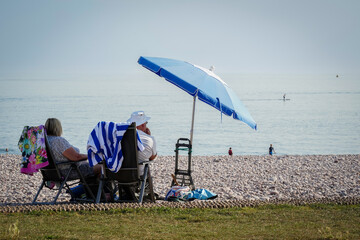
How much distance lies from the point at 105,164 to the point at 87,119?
50.4 meters

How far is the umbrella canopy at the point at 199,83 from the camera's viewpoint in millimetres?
6852

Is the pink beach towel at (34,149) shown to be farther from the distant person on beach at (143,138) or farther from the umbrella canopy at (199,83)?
the umbrella canopy at (199,83)

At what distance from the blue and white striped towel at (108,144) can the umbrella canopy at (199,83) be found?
1077 millimetres

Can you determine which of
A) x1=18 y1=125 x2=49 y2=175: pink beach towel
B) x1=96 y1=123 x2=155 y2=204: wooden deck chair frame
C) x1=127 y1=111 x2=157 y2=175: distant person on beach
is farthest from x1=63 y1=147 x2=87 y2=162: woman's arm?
x1=127 y1=111 x2=157 y2=175: distant person on beach

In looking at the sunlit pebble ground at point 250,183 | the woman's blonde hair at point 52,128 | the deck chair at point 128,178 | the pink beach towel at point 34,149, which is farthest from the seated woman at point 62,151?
the sunlit pebble ground at point 250,183

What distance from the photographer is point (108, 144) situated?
6.29 meters

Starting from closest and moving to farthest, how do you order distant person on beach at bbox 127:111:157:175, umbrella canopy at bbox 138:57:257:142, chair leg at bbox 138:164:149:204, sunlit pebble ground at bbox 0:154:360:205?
chair leg at bbox 138:164:149:204 < distant person on beach at bbox 127:111:157:175 < umbrella canopy at bbox 138:57:257:142 < sunlit pebble ground at bbox 0:154:360:205

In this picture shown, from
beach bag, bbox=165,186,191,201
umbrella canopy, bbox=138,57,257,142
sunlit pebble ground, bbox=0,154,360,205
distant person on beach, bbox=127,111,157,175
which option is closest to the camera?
distant person on beach, bbox=127,111,157,175

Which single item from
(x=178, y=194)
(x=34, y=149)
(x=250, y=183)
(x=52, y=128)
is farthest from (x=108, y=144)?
(x=250, y=183)

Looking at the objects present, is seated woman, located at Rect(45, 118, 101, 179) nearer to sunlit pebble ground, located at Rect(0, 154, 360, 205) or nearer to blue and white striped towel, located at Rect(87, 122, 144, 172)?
blue and white striped towel, located at Rect(87, 122, 144, 172)

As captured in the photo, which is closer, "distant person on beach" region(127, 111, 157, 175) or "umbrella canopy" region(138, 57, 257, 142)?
"distant person on beach" region(127, 111, 157, 175)

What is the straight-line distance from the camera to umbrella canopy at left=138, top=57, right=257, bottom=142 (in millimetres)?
6852

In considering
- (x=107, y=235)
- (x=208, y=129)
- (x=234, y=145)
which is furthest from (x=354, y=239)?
(x=208, y=129)

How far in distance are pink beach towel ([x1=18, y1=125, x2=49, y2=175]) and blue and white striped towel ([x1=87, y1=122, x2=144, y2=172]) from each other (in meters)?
0.64
